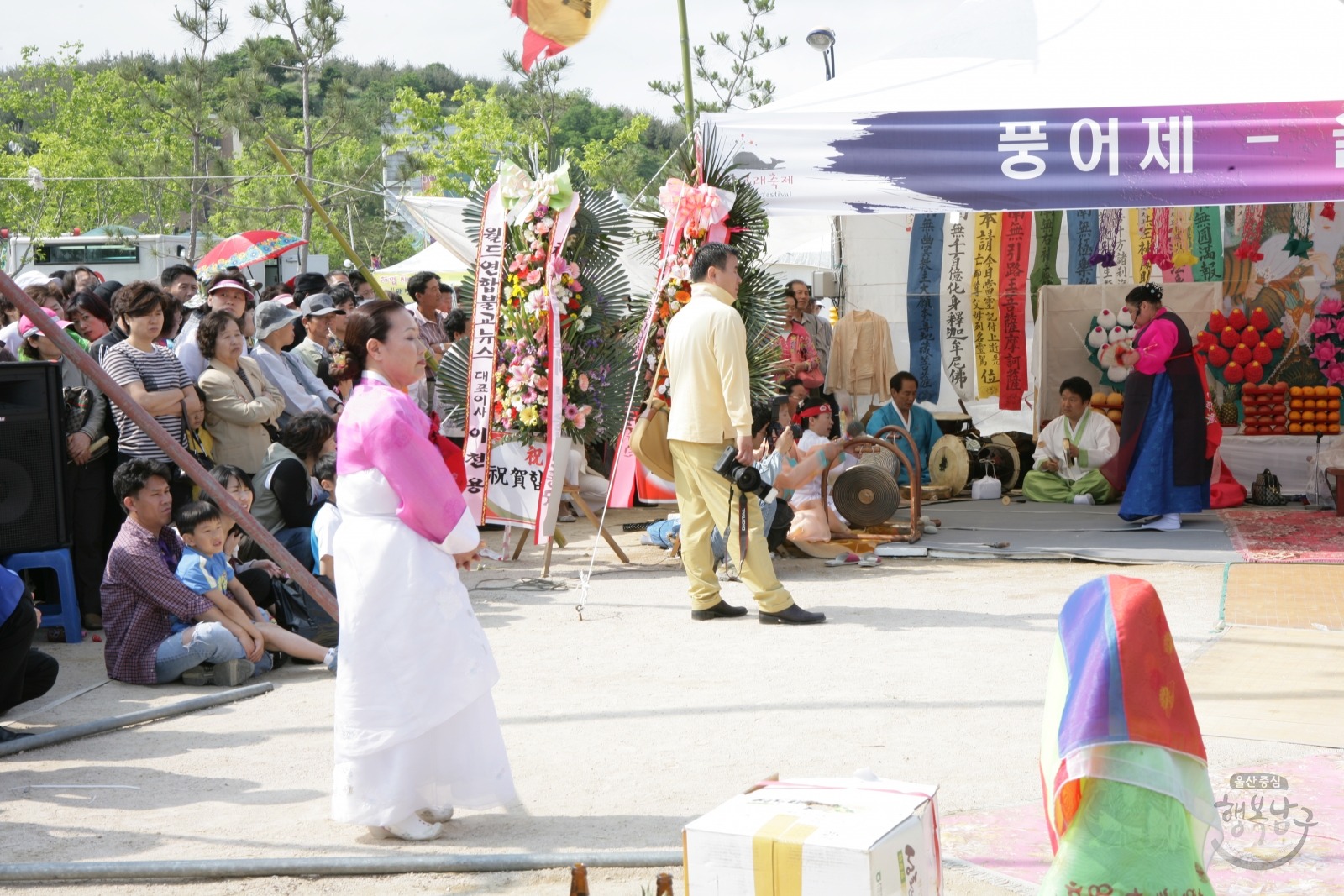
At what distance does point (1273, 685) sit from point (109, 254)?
2983 centimetres

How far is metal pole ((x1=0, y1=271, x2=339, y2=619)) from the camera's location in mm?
3383

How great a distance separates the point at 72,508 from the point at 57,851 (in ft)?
10.5

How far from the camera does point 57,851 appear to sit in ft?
10.7

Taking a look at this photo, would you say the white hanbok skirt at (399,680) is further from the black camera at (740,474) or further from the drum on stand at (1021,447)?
the drum on stand at (1021,447)

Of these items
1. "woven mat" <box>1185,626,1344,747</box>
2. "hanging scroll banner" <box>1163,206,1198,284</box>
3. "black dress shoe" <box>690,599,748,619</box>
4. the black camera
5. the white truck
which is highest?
the white truck

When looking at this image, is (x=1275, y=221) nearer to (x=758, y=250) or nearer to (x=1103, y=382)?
(x=1103, y=382)

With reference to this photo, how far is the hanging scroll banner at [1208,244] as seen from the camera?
10875 millimetres

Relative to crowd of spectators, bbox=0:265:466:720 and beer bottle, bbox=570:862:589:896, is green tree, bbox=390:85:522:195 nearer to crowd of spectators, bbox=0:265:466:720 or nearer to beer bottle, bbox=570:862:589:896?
crowd of spectators, bbox=0:265:466:720

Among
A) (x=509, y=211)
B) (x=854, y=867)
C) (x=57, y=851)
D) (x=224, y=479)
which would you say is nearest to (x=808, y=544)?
(x=509, y=211)

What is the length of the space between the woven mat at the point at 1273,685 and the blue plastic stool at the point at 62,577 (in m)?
4.76

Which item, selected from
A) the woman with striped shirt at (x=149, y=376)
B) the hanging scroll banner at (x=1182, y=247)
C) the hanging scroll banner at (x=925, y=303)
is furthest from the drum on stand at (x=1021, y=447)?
the woman with striped shirt at (x=149, y=376)

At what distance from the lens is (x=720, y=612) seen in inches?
Answer: 241

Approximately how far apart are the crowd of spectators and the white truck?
22619mm

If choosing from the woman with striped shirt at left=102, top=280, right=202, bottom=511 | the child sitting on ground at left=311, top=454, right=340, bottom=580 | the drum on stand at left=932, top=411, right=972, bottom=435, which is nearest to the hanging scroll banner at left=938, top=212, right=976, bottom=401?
the drum on stand at left=932, top=411, right=972, bottom=435
